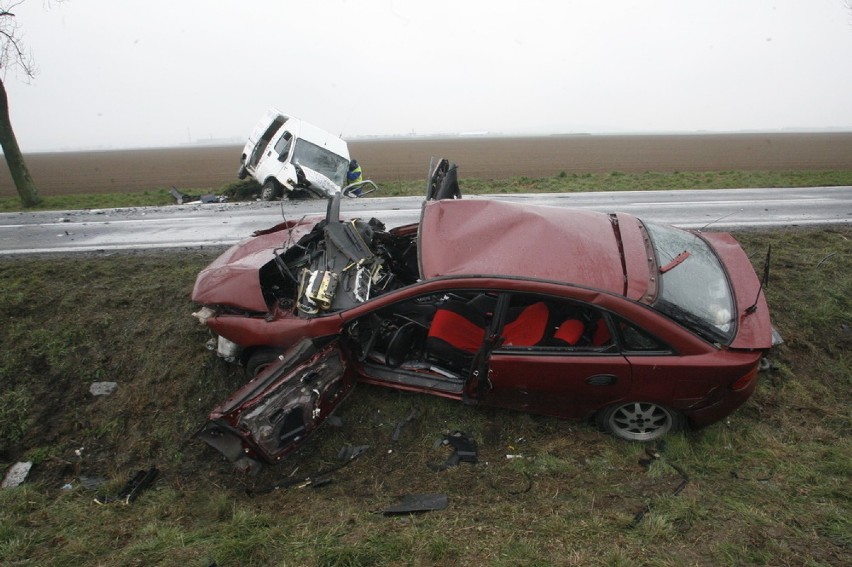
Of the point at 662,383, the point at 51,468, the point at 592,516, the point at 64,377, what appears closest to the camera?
the point at 592,516

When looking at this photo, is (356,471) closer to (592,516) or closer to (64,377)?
(592,516)

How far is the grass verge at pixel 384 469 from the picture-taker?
8.96ft

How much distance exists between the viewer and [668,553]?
2.60 m

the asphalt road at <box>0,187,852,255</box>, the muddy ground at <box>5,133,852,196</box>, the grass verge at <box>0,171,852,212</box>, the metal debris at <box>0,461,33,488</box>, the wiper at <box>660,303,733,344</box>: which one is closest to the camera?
the wiper at <box>660,303,733,344</box>

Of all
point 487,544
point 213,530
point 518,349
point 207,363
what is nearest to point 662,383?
point 518,349

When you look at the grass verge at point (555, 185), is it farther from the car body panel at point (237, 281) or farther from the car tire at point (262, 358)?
the car tire at point (262, 358)

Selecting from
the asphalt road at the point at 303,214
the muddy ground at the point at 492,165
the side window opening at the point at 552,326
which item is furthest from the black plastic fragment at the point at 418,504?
the muddy ground at the point at 492,165

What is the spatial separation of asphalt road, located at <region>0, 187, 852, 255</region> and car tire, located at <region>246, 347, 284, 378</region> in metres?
4.09

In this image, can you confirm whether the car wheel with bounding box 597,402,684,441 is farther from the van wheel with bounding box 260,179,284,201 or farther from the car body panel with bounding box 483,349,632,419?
the van wheel with bounding box 260,179,284,201

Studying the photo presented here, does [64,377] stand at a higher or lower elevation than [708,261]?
lower

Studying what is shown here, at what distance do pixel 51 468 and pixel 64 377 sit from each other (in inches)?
40.6

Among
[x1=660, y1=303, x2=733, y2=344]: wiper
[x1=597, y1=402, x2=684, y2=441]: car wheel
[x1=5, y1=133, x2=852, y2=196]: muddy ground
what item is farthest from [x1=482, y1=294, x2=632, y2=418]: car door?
[x1=5, y1=133, x2=852, y2=196]: muddy ground

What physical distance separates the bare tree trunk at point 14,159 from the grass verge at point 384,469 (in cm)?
932

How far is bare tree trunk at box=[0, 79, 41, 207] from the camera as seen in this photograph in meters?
13.2
